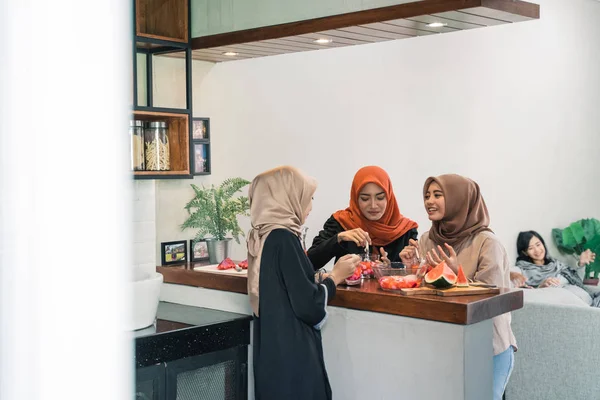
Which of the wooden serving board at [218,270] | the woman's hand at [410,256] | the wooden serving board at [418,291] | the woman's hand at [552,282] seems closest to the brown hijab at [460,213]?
the woman's hand at [410,256]

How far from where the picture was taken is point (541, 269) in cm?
636

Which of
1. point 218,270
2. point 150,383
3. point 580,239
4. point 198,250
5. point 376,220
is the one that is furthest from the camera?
point 580,239

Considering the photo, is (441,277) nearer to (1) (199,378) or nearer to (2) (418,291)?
(2) (418,291)

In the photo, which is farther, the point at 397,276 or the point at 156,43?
the point at 156,43

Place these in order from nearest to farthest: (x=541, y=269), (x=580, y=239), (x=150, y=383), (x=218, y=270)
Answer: (x=150, y=383) < (x=218, y=270) < (x=541, y=269) < (x=580, y=239)

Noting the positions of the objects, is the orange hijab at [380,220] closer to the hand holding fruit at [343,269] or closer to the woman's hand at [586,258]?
the hand holding fruit at [343,269]

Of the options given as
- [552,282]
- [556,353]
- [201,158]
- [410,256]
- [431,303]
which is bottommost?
[556,353]

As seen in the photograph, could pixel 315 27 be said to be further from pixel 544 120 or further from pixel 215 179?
pixel 544 120

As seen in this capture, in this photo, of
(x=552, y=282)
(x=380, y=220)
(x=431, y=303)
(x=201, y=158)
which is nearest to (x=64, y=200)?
(x=431, y=303)

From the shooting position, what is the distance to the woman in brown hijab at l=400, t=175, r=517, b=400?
297 centimetres

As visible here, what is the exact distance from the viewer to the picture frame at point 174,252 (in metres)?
3.95

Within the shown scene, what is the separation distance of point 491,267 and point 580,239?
4.54 metres

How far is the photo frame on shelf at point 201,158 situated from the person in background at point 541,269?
316cm

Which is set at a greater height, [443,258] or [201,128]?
[201,128]
